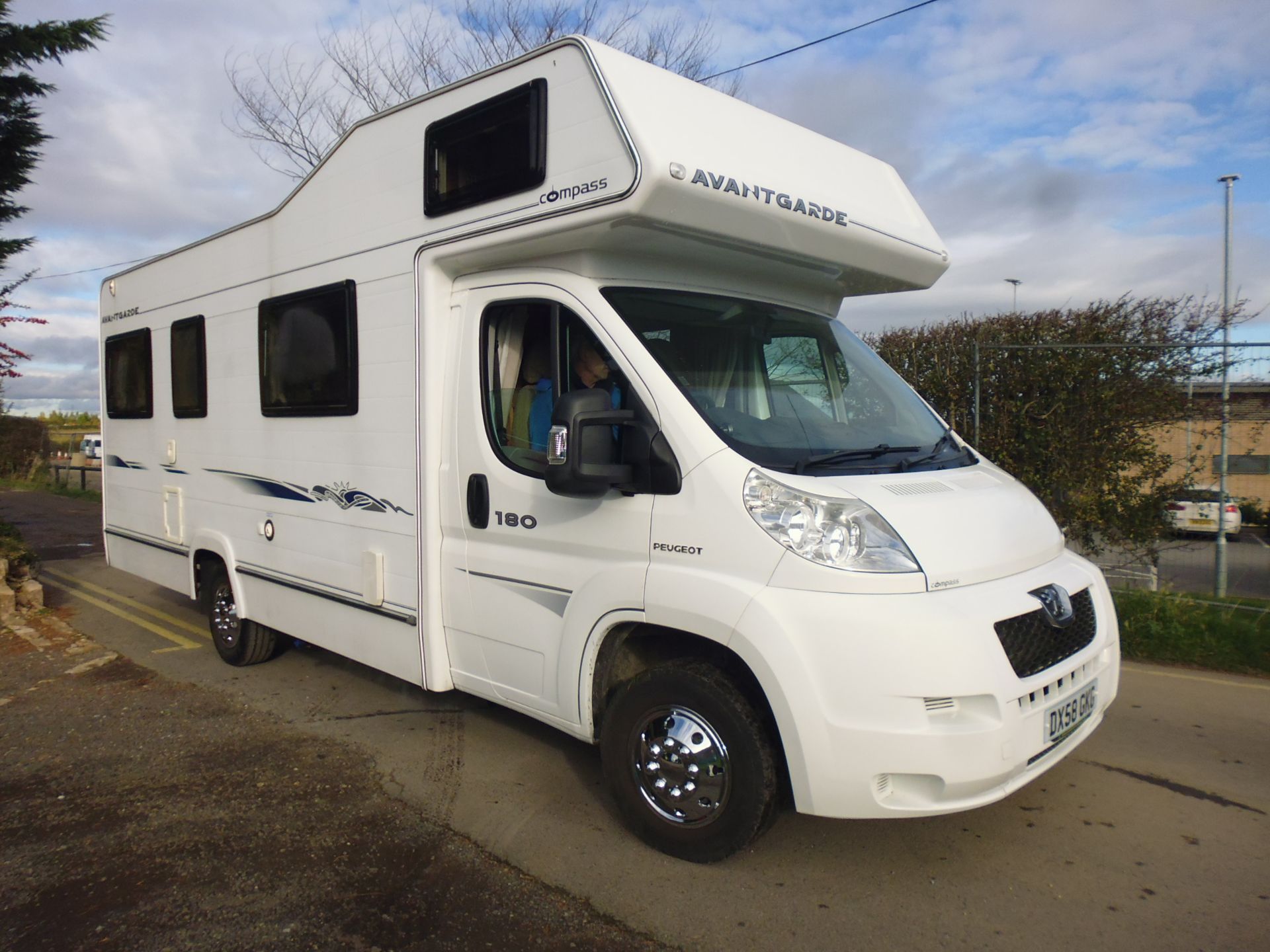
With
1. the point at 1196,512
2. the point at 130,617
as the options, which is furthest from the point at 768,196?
the point at 130,617

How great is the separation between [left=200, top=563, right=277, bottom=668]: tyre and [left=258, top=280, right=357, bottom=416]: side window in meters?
1.61

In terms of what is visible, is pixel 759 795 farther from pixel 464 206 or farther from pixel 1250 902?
pixel 464 206

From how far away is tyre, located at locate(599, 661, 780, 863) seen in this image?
3.18 metres

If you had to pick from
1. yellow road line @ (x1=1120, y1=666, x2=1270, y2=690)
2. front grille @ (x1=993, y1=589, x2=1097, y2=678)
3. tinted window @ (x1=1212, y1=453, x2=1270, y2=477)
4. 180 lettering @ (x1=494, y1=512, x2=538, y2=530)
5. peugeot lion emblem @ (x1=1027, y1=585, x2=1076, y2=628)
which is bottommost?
yellow road line @ (x1=1120, y1=666, x2=1270, y2=690)

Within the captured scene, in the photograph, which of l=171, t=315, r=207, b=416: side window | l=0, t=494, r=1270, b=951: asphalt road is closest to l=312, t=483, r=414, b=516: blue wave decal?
l=0, t=494, r=1270, b=951: asphalt road

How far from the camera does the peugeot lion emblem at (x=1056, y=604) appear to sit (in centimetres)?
323

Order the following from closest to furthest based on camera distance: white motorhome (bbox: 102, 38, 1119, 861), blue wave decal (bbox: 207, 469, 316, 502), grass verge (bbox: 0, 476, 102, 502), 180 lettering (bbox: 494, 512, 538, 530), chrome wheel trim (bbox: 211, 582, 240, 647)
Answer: white motorhome (bbox: 102, 38, 1119, 861) < 180 lettering (bbox: 494, 512, 538, 530) < blue wave decal (bbox: 207, 469, 316, 502) < chrome wheel trim (bbox: 211, 582, 240, 647) < grass verge (bbox: 0, 476, 102, 502)

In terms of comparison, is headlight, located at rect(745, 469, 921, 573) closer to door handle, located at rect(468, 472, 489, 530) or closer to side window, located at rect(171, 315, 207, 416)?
door handle, located at rect(468, 472, 489, 530)

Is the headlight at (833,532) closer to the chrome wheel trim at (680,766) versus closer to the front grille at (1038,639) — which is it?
the front grille at (1038,639)

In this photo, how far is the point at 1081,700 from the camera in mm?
3305

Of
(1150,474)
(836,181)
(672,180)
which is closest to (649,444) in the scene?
(672,180)

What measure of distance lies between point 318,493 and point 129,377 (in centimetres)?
330

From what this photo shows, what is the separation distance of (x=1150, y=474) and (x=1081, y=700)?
4.89 metres

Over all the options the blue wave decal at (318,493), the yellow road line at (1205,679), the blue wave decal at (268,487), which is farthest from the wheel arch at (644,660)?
the yellow road line at (1205,679)
